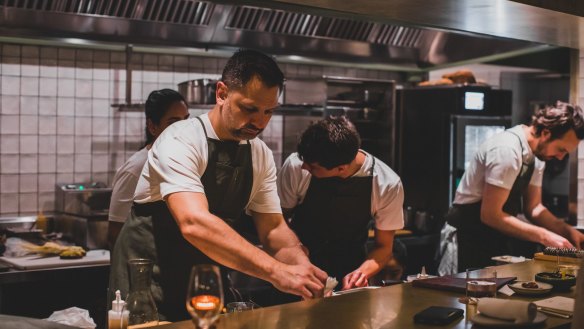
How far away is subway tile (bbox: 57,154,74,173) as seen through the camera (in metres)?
5.18

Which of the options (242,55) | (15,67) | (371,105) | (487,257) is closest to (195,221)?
(242,55)

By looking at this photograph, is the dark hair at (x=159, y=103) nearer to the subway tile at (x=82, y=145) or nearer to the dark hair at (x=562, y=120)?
the subway tile at (x=82, y=145)

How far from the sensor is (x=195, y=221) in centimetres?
227

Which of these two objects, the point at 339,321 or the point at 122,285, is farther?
the point at 122,285

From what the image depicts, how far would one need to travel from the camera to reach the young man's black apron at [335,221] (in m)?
3.57

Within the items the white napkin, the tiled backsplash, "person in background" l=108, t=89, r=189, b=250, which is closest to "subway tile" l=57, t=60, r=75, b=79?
the tiled backsplash

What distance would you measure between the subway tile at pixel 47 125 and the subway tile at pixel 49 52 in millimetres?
436

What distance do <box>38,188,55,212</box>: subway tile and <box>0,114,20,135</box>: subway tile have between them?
49 cm

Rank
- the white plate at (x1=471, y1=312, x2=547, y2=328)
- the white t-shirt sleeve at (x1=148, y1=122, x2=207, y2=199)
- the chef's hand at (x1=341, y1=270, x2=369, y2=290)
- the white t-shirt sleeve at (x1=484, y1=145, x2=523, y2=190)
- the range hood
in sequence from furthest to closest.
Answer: the range hood
the white t-shirt sleeve at (x1=484, y1=145, x2=523, y2=190)
the chef's hand at (x1=341, y1=270, x2=369, y2=290)
the white t-shirt sleeve at (x1=148, y1=122, x2=207, y2=199)
the white plate at (x1=471, y1=312, x2=547, y2=328)

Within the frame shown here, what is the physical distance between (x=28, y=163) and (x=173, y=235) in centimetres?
277

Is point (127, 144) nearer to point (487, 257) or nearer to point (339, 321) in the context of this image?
point (487, 257)

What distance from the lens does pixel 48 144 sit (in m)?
5.13

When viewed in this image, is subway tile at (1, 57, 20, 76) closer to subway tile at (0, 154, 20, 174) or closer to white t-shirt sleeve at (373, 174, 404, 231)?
subway tile at (0, 154, 20, 174)

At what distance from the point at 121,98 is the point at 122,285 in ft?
9.27
